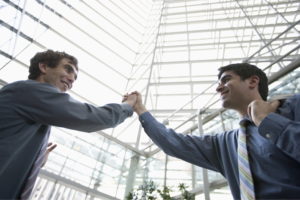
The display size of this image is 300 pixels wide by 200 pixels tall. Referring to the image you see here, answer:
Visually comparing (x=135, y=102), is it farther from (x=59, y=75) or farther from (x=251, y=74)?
(x=251, y=74)

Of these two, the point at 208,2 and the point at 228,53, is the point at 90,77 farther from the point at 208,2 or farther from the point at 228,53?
the point at 208,2

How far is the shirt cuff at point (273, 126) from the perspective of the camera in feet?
3.36

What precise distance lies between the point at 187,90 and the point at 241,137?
11.1 m

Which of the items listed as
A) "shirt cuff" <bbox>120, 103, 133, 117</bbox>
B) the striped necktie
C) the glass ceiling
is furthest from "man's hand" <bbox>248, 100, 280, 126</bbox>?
→ the glass ceiling

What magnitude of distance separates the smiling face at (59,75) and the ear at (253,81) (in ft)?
4.50

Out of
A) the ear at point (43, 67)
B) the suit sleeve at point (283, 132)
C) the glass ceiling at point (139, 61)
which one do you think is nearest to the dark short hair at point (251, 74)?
the suit sleeve at point (283, 132)

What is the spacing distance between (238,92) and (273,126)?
65cm

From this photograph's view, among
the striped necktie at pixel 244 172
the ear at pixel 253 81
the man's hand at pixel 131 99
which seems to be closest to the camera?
the striped necktie at pixel 244 172

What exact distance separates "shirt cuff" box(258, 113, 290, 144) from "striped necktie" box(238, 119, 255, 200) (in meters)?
0.20

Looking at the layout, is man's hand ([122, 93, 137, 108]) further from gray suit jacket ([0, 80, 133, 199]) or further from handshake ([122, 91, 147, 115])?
gray suit jacket ([0, 80, 133, 199])

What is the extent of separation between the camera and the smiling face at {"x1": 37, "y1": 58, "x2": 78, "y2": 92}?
1656 millimetres

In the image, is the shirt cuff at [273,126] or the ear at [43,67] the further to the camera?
the ear at [43,67]

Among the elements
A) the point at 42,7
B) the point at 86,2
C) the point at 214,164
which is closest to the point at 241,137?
the point at 214,164

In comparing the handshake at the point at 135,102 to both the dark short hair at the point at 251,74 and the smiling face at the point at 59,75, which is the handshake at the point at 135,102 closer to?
the smiling face at the point at 59,75
